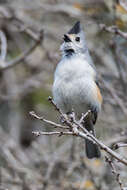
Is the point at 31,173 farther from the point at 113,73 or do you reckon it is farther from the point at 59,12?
the point at 59,12

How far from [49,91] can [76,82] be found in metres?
2.43

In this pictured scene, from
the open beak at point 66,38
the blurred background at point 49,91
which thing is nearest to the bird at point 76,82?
the open beak at point 66,38

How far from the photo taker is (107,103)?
5703 millimetres

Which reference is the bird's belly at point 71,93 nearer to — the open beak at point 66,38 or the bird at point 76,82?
the bird at point 76,82

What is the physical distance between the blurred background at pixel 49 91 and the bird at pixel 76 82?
1.16 feet

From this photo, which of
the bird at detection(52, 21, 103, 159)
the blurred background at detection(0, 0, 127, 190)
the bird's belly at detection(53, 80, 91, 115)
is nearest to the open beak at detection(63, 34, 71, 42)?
the bird at detection(52, 21, 103, 159)

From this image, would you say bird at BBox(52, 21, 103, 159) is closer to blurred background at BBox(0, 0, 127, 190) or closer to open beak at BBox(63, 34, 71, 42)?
open beak at BBox(63, 34, 71, 42)

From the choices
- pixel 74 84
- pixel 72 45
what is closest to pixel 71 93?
pixel 74 84

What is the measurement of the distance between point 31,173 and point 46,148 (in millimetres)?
960

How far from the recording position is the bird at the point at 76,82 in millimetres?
4285

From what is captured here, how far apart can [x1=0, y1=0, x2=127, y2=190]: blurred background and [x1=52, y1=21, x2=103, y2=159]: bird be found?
14.0 inches

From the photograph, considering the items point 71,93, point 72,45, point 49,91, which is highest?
point 49,91

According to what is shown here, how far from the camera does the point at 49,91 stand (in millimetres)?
6676

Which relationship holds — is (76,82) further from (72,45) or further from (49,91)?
(49,91)
